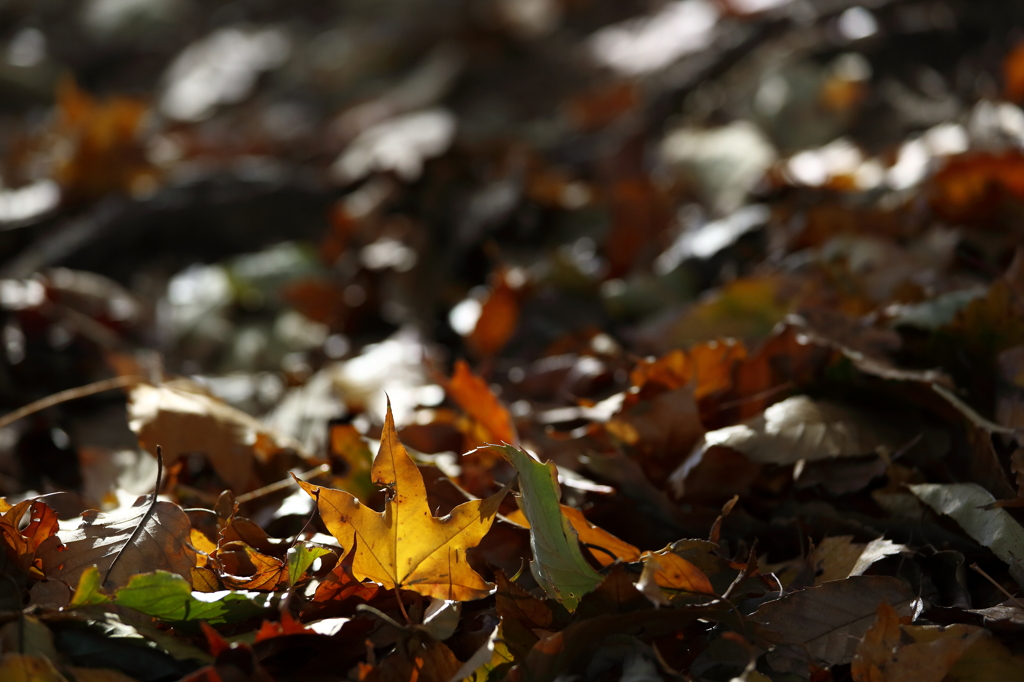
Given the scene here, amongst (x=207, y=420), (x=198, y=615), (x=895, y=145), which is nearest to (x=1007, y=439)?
(x=198, y=615)

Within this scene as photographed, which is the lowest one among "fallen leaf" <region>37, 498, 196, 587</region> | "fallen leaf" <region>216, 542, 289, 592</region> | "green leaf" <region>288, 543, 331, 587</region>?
"fallen leaf" <region>216, 542, 289, 592</region>

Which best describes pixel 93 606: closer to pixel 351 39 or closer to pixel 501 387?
pixel 501 387

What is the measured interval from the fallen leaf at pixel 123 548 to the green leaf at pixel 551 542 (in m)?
0.32

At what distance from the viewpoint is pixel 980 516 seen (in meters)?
0.76

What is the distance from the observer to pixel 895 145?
5.71 ft

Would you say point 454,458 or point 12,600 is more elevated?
point 12,600

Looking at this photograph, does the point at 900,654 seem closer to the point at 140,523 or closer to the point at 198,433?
the point at 140,523

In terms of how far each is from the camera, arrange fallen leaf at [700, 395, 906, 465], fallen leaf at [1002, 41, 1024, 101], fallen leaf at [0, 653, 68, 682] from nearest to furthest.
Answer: fallen leaf at [0, 653, 68, 682] < fallen leaf at [700, 395, 906, 465] < fallen leaf at [1002, 41, 1024, 101]

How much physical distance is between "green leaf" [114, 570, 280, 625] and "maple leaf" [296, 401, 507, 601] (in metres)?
0.10

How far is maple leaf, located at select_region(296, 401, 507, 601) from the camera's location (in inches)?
27.9

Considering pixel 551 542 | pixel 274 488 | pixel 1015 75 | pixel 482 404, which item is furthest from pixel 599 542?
pixel 1015 75

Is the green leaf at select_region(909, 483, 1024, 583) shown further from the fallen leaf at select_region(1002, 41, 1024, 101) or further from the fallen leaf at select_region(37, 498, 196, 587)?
the fallen leaf at select_region(1002, 41, 1024, 101)

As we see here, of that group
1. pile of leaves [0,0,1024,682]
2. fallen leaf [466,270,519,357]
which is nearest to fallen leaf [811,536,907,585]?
pile of leaves [0,0,1024,682]

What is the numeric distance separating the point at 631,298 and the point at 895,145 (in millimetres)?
777
